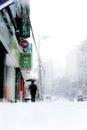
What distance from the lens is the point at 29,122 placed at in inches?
331

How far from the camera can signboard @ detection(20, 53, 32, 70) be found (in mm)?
30877

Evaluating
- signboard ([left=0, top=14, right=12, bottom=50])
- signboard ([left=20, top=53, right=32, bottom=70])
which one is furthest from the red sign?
signboard ([left=0, top=14, right=12, bottom=50])

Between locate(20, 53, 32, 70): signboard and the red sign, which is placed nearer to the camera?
the red sign

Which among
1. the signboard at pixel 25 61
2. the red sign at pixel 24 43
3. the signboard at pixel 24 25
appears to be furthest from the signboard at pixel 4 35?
the signboard at pixel 25 61

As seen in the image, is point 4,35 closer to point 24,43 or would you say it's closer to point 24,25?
point 24,25

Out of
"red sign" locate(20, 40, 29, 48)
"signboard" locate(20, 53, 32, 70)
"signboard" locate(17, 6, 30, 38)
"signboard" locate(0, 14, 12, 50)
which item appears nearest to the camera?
"signboard" locate(0, 14, 12, 50)

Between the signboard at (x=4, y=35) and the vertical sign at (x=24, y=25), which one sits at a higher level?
the vertical sign at (x=24, y=25)

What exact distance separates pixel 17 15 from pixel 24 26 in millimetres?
1215

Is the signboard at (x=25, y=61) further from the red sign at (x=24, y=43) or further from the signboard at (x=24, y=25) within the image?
the signboard at (x=24, y=25)

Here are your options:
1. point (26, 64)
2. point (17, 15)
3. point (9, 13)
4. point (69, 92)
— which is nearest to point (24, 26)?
point (17, 15)

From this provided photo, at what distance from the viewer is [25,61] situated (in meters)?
31.2

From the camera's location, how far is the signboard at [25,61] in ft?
101

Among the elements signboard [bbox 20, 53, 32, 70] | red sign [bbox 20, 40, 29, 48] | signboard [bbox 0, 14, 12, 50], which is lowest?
signboard [bbox 20, 53, 32, 70]

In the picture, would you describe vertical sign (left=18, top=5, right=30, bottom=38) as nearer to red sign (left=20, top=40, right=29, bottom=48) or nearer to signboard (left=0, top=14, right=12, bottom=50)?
red sign (left=20, top=40, right=29, bottom=48)
